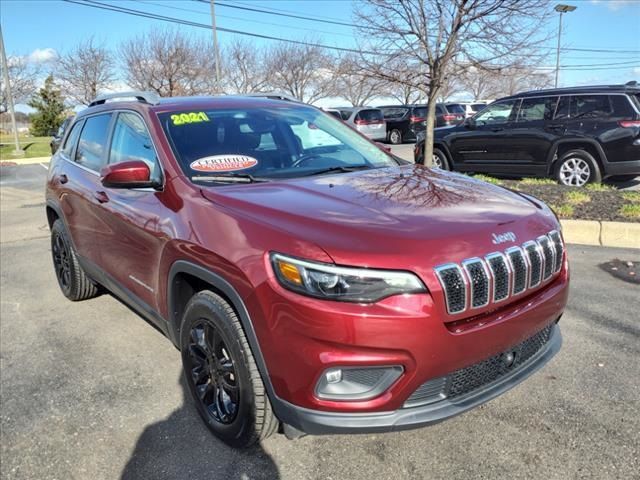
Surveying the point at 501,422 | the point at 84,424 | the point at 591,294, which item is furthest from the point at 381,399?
the point at 591,294

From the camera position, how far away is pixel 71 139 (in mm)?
4875

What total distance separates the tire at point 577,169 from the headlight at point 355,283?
7889 millimetres

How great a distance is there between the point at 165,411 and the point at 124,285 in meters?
0.96

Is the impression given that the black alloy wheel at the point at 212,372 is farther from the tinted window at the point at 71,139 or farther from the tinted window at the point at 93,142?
the tinted window at the point at 71,139

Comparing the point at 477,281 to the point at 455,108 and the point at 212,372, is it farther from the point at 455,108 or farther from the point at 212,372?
the point at 455,108

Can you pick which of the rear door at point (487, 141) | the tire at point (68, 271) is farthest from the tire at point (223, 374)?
the rear door at point (487, 141)

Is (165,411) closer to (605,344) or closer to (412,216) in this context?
(412,216)

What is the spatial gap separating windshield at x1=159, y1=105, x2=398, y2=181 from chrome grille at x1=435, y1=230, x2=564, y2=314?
1.34 m

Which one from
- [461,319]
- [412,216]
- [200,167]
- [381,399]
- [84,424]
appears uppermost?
[200,167]

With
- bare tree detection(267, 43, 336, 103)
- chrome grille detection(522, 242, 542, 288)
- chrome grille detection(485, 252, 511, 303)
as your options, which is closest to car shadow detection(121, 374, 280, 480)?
chrome grille detection(485, 252, 511, 303)

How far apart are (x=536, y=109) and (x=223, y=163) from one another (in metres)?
8.28

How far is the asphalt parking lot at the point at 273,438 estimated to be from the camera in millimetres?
2580

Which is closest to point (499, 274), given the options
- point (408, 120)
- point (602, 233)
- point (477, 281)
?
point (477, 281)

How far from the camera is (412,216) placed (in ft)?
8.16
